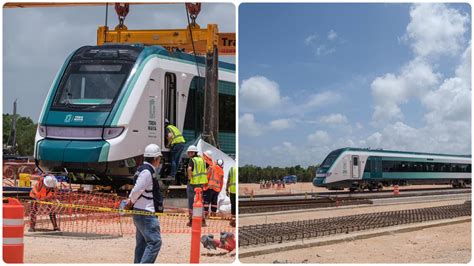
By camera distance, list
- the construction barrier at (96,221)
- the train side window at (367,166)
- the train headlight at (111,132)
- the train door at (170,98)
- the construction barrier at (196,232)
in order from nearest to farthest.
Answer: the construction barrier at (196,232) → the construction barrier at (96,221) → the train headlight at (111,132) → the train door at (170,98) → the train side window at (367,166)

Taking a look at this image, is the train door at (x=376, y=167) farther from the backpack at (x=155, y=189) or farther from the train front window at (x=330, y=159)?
the backpack at (x=155, y=189)

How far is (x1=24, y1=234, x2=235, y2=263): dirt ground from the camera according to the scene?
25.0 feet

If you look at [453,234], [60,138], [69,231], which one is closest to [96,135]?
[60,138]

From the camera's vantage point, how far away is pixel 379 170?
Result: 28.6 m

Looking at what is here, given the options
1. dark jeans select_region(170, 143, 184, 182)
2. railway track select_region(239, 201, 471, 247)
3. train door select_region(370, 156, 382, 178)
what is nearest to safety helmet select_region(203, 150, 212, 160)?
railway track select_region(239, 201, 471, 247)

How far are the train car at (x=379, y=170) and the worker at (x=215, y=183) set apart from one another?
16578 millimetres

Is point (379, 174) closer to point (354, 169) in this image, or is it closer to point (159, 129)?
point (354, 169)

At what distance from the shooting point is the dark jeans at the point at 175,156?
11906 millimetres

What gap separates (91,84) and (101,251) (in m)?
4.08

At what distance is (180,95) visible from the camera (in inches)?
482

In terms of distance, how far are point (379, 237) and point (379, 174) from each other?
18.2 metres

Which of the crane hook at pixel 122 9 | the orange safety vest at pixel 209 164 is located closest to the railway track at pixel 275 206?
the orange safety vest at pixel 209 164

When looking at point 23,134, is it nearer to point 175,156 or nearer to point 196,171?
point 175,156

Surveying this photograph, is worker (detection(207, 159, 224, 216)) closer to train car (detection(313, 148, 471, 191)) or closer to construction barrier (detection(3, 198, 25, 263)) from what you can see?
construction barrier (detection(3, 198, 25, 263))
